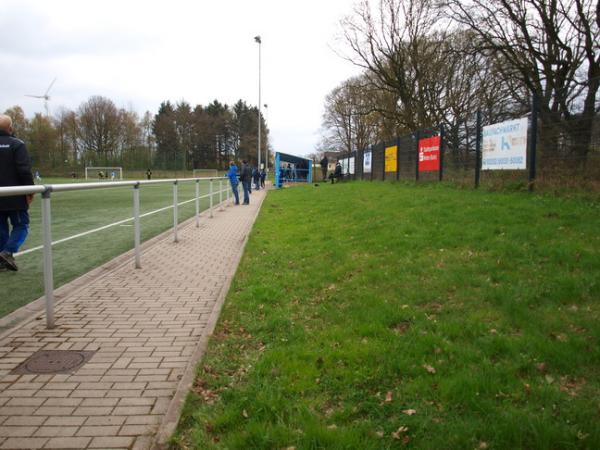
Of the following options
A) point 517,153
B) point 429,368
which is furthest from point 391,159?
point 429,368

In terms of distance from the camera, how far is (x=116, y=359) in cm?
367

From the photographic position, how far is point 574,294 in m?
4.13

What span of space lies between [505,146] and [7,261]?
10128 millimetres

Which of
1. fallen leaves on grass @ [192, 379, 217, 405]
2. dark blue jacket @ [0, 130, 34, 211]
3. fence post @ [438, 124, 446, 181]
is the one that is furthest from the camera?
fence post @ [438, 124, 446, 181]

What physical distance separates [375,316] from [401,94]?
26020 millimetres

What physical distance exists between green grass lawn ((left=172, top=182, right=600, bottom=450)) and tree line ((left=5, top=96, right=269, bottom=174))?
178ft

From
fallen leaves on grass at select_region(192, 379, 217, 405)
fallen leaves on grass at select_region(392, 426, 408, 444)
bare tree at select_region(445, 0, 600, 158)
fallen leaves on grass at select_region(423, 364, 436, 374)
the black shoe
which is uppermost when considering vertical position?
bare tree at select_region(445, 0, 600, 158)

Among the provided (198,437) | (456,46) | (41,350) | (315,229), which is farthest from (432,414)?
(456,46)

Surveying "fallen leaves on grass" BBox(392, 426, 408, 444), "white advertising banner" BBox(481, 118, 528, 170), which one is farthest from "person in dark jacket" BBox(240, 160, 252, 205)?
"fallen leaves on grass" BBox(392, 426, 408, 444)

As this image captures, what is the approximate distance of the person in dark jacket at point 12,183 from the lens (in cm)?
613

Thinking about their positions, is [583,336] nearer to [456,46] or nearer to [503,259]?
[503,259]

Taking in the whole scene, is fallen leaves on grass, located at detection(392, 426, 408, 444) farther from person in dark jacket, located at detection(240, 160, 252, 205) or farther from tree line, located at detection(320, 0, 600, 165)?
person in dark jacket, located at detection(240, 160, 252, 205)

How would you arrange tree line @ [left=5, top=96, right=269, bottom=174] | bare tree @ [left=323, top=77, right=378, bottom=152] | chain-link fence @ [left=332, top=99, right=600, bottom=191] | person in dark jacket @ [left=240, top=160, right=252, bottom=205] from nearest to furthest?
1. chain-link fence @ [left=332, top=99, right=600, bottom=191]
2. person in dark jacket @ [left=240, top=160, right=252, bottom=205]
3. bare tree @ [left=323, top=77, right=378, bottom=152]
4. tree line @ [left=5, top=96, right=269, bottom=174]

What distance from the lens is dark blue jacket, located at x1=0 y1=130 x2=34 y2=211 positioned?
20.1 ft
